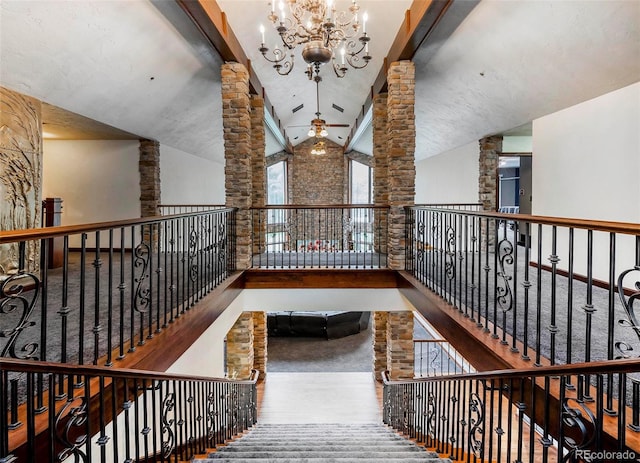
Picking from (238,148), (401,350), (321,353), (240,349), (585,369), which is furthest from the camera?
(321,353)

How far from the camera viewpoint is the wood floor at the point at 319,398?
627cm

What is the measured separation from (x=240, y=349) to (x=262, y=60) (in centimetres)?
499

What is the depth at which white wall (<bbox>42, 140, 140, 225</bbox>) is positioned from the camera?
25.5ft

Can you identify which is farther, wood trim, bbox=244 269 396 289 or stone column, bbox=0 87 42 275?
wood trim, bbox=244 269 396 289

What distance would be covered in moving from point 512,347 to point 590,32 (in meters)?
3.29

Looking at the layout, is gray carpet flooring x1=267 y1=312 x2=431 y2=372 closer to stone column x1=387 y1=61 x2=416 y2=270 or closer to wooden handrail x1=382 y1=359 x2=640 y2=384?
stone column x1=387 y1=61 x2=416 y2=270

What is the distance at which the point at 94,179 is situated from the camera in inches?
308

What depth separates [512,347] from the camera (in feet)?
8.18

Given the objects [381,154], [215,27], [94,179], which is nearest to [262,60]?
[215,27]

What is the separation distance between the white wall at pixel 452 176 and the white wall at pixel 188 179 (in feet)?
20.6

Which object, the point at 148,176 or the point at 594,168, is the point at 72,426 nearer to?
the point at 594,168

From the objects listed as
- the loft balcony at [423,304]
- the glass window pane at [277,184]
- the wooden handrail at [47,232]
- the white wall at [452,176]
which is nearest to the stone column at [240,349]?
the loft balcony at [423,304]

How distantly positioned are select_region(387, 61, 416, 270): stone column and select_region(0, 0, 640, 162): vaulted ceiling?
1.27ft

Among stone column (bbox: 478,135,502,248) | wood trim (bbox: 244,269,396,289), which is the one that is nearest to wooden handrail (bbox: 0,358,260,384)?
wood trim (bbox: 244,269,396,289)
